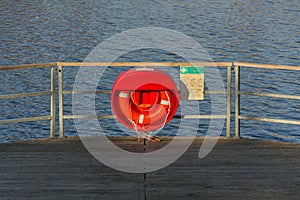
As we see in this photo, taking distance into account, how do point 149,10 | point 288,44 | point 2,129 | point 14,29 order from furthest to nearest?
point 149,10 → point 14,29 → point 288,44 → point 2,129

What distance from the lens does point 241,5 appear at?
149 feet

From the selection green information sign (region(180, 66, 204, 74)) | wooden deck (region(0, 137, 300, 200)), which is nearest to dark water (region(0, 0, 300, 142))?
green information sign (region(180, 66, 204, 74))

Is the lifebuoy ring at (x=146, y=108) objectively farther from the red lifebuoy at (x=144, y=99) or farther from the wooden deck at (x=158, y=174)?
the wooden deck at (x=158, y=174)

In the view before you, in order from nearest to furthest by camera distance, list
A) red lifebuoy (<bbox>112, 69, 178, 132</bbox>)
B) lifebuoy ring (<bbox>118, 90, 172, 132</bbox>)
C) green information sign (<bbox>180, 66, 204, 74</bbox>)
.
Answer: red lifebuoy (<bbox>112, 69, 178, 132</bbox>), lifebuoy ring (<bbox>118, 90, 172, 132</bbox>), green information sign (<bbox>180, 66, 204, 74</bbox>)

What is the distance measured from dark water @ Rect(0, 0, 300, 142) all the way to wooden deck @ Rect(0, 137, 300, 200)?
677cm

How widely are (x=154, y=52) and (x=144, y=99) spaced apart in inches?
774

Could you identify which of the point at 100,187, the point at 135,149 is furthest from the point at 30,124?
the point at 100,187

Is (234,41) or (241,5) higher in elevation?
(241,5)

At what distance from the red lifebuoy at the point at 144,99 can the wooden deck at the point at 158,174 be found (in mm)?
341

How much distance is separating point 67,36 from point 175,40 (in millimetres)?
4608

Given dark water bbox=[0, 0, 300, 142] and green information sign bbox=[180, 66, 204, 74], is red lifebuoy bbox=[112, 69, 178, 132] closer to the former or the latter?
green information sign bbox=[180, 66, 204, 74]

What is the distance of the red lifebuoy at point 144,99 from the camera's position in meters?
10.9

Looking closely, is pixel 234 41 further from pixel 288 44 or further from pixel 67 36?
pixel 67 36

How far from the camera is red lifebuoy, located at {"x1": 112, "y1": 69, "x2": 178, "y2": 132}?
10898 millimetres
